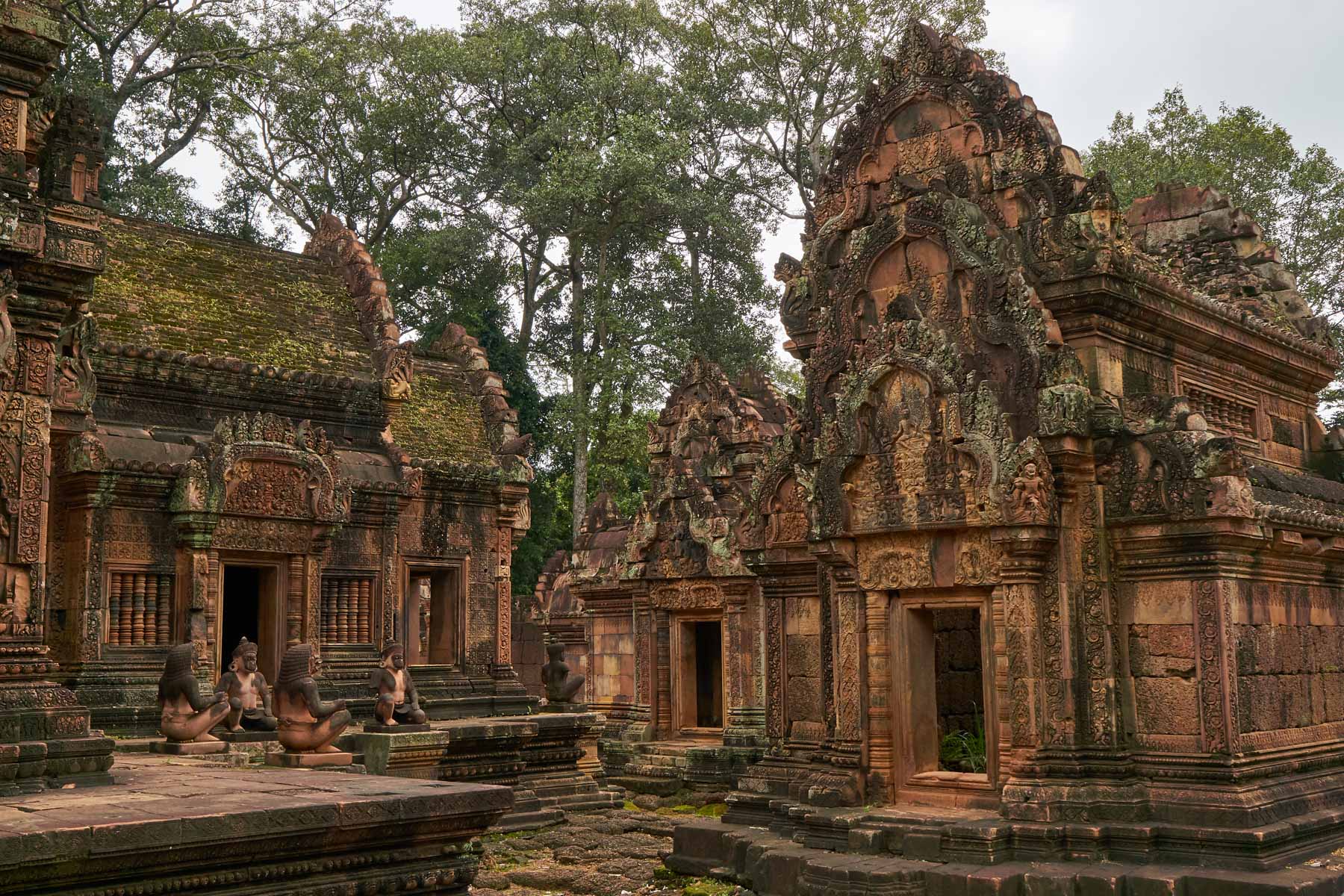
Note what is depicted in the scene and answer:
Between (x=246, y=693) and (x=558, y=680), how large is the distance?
531cm

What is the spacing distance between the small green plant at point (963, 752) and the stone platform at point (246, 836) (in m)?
5.79

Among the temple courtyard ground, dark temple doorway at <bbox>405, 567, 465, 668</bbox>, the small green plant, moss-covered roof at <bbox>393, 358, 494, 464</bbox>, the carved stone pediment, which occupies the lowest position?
the temple courtyard ground

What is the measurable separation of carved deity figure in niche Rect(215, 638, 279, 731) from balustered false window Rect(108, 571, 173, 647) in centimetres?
120

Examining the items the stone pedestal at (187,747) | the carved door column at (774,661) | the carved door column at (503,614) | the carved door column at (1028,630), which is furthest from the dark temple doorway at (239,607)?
the carved door column at (1028,630)

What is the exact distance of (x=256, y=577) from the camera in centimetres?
1909

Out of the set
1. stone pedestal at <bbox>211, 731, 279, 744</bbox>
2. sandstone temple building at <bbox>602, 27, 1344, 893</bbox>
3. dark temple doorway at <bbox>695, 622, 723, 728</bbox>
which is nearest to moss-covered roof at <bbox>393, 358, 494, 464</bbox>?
dark temple doorway at <bbox>695, 622, 723, 728</bbox>

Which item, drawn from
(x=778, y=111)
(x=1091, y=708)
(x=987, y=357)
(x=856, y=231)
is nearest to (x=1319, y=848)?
(x=1091, y=708)

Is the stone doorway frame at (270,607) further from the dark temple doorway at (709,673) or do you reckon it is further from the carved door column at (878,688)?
the carved door column at (878,688)

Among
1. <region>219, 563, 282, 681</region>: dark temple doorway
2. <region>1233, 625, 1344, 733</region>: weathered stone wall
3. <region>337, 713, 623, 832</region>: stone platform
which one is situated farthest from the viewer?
<region>219, 563, 282, 681</region>: dark temple doorway

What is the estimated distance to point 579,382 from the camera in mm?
32188

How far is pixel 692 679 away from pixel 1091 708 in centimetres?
1008

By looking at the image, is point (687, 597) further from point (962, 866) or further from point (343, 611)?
point (962, 866)

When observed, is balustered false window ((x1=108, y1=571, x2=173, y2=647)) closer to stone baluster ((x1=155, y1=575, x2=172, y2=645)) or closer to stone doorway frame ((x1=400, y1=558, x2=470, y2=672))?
stone baluster ((x1=155, y1=575, x2=172, y2=645))

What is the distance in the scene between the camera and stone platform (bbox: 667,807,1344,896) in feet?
29.9
